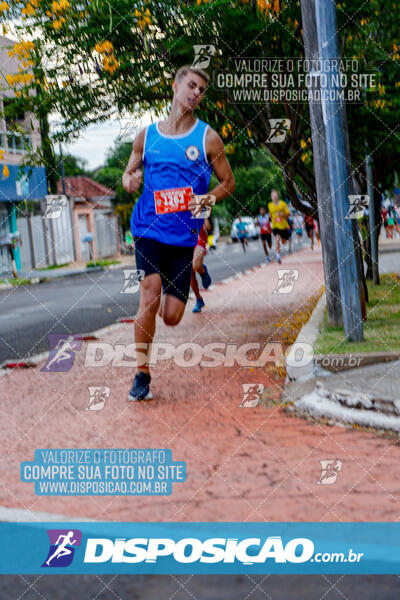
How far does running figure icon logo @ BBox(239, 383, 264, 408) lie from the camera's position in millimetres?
5480

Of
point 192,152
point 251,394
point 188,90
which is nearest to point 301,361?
point 251,394

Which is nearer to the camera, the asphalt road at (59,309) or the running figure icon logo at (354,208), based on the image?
the running figure icon logo at (354,208)

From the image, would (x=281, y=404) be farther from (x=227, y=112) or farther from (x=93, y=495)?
(x=227, y=112)

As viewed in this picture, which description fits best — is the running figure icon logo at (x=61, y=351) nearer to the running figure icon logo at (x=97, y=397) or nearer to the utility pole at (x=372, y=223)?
the running figure icon logo at (x=97, y=397)

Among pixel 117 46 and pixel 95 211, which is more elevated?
pixel 117 46

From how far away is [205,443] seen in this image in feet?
14.8

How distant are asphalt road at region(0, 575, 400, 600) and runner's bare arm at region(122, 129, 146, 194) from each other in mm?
2564

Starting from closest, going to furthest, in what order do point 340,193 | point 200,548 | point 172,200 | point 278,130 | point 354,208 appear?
point 200,548 < point 172,200 < point 340,193 < point 354,208 < point 278,130

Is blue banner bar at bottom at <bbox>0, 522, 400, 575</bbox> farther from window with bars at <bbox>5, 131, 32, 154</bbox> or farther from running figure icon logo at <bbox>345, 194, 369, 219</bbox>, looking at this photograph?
running figure icon logo at <bbox>345, 194, 369, 219</bbox>

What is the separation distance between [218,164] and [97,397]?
1.95 m

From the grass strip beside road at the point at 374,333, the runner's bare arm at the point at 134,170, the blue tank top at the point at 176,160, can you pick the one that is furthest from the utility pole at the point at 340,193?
the runner's bare arm at the point at 134,170

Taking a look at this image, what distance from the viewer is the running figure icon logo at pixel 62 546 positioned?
9.91ft

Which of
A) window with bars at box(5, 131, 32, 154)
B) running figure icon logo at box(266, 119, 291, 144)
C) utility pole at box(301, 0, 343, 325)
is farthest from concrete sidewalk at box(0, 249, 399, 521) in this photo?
running figure icon logo at box(266, 119, 291, 144)

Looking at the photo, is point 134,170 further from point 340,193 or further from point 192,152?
point 340,193
